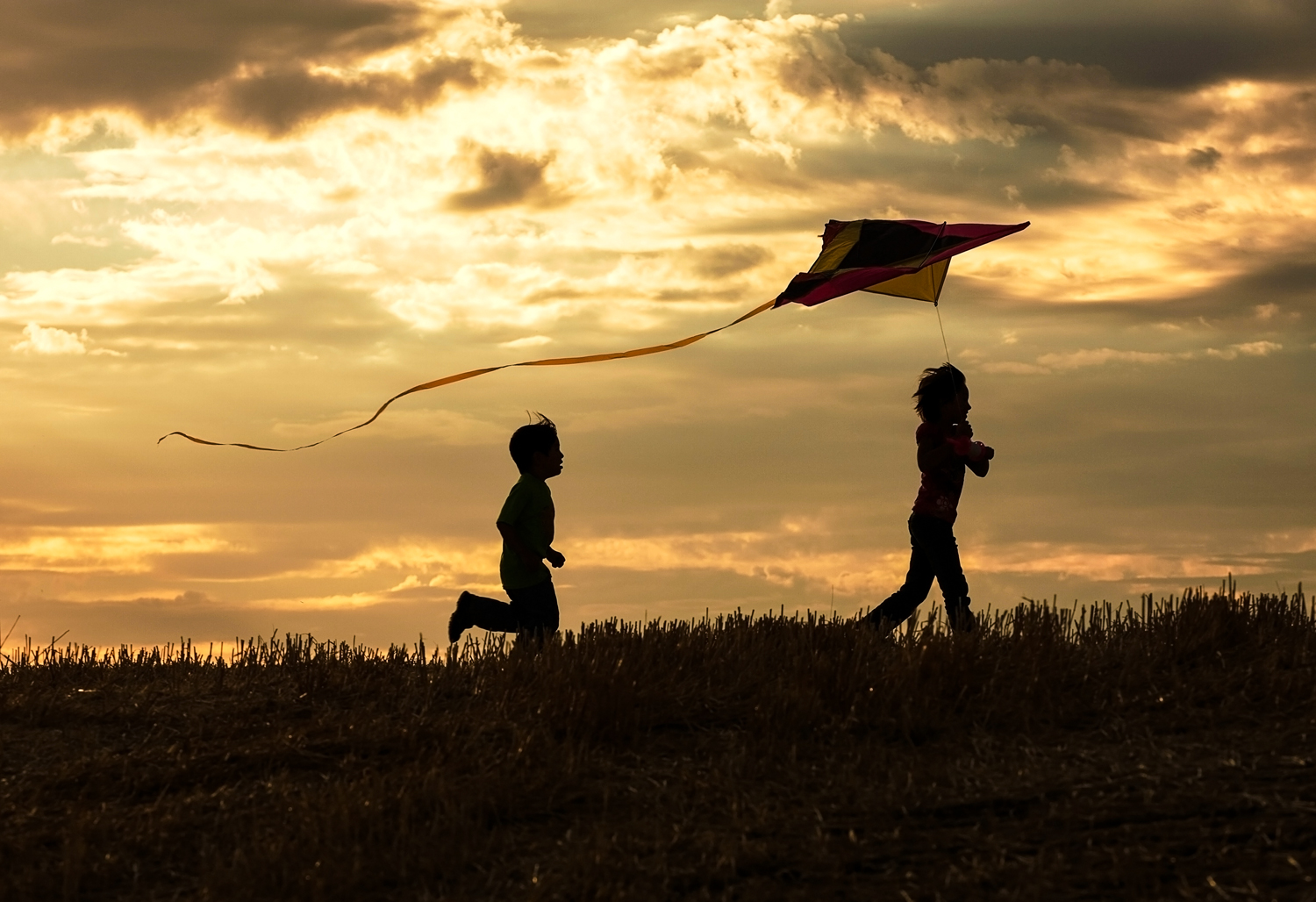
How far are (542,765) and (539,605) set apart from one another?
314 cm

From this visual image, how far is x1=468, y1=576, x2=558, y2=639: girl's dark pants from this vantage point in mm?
11422

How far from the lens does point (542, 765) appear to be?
8.37m

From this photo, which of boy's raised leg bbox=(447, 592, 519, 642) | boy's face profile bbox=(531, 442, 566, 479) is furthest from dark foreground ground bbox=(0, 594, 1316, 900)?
boy's face profile bbox=(531, 442, 566, 479)

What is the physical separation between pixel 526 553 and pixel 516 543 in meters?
0.11

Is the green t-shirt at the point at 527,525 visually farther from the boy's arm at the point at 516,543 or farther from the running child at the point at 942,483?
the running child at the point at 942,483

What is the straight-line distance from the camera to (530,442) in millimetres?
11586

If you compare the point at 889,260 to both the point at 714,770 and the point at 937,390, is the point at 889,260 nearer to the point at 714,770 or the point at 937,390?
the point at 937,390

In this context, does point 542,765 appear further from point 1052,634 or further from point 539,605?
point 1052,634

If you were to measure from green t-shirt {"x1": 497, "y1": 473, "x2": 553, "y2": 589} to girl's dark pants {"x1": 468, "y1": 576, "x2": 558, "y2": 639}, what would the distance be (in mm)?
77

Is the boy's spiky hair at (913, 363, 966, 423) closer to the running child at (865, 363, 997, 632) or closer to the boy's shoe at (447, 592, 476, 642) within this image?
the running child at (865, 363, 997, 632)

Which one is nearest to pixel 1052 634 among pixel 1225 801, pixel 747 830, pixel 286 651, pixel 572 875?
pixel 1225 801

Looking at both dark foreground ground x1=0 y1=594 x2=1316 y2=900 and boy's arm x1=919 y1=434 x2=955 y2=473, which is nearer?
dark foreground ground x1=0 y1=594 x2=1316 y2=900

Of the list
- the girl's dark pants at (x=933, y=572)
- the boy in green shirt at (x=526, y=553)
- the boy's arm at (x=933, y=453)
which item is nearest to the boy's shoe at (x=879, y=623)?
the girl's dark pants at (x=933, y=572)

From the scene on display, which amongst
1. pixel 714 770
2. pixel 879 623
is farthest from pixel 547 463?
pixel 714 770
